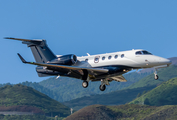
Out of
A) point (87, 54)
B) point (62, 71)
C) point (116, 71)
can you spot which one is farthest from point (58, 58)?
point (116, 71)

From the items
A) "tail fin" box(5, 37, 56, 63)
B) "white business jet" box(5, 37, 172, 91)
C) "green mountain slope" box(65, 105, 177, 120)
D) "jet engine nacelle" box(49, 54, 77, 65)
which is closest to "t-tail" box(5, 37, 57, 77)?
"tail fin" box(5, 37, 56, 63)

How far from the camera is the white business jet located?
Answer: 135 ft

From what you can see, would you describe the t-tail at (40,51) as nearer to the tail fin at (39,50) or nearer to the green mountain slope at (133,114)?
the tail fin at (39,50)

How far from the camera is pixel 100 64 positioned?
1687 inches

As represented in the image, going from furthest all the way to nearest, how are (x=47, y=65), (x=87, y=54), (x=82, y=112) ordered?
(x=82, y=112), (x=87, y=54), (x=47, y=65)

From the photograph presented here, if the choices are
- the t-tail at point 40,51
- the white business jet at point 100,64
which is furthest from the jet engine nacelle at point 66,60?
the t-tail at point 40,51

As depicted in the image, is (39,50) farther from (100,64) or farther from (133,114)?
(133,114)

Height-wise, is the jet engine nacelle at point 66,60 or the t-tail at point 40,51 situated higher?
the t-tail at point 40,51

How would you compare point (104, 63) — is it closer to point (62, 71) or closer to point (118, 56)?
point (118, 56)

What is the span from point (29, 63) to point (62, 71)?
5961mm

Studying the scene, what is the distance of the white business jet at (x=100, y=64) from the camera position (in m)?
41.2

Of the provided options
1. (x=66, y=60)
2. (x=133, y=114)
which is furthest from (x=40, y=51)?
(x=133, y=114)

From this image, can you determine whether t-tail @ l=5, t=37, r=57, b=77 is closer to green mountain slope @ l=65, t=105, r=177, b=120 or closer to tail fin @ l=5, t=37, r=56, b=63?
tail fin @ l=5, t=37, r=56, b=63

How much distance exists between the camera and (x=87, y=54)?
46.3 meters
